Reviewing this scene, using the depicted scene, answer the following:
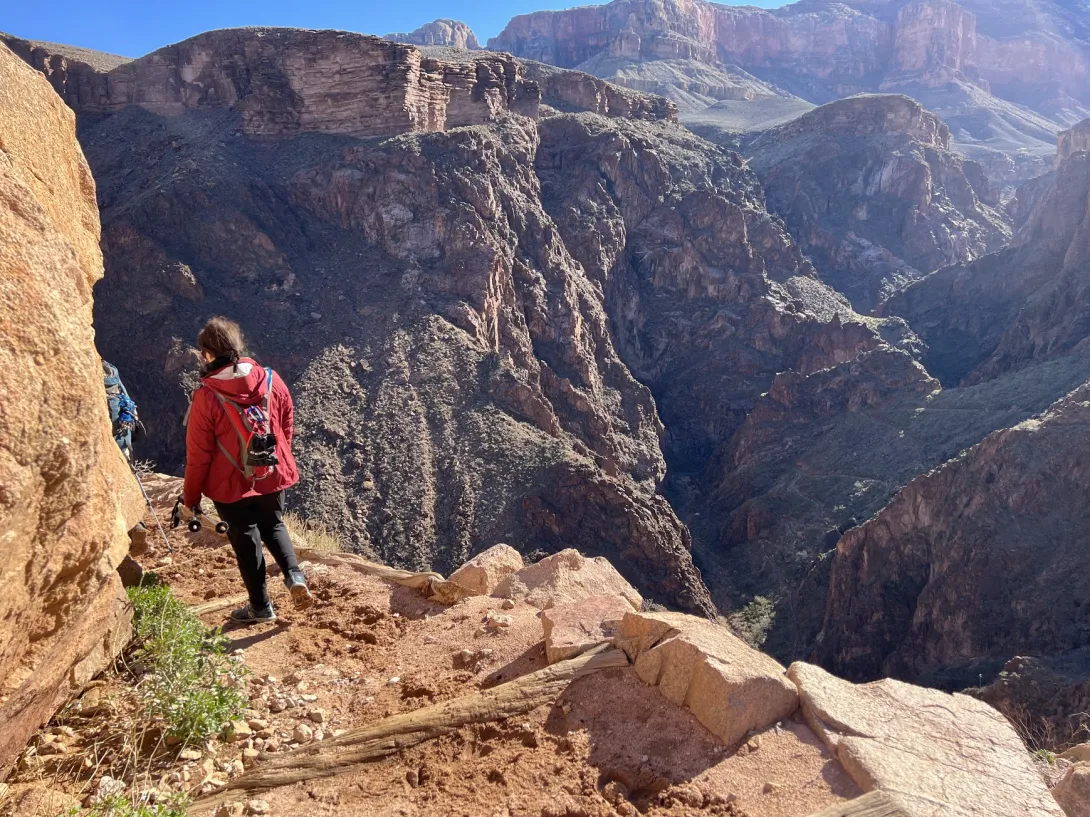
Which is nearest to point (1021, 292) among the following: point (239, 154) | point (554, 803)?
point (239, 154)

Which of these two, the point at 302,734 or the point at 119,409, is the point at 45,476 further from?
the point at 119,409

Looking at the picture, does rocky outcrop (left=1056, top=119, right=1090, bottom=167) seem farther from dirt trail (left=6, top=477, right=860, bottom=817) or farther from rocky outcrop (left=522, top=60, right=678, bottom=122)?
dirt trail (left=6, top=477, right=860, bottom=817)

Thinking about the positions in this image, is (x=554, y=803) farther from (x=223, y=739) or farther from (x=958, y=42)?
(x=958, y=42)

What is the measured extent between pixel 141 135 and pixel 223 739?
4024 cm

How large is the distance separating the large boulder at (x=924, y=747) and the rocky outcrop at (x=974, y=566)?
16.8 metres

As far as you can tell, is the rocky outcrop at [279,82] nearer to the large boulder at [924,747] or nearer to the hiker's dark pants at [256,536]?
the hiker's dark pants at [256,536]

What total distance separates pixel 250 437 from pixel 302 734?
5.68 feet

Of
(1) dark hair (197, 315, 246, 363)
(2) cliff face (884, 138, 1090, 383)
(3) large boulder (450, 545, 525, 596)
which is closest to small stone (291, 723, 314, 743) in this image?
(1) dark hair (197, 315, 246, 363)

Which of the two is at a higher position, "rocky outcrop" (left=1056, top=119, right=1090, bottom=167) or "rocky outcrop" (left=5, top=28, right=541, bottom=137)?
"rocky outcrop" (left=5, top=28, right=541, bottom=137)

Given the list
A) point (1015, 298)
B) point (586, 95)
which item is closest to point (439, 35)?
point (586, 95)

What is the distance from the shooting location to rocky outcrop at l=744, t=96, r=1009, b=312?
65312mm

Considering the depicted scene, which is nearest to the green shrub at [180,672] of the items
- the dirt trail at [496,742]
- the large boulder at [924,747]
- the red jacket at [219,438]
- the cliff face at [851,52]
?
the dirt trail at [496,742]

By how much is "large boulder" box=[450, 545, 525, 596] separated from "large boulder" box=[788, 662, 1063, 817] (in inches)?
113

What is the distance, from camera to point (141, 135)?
36.8 m
